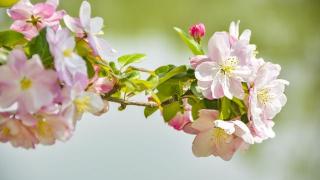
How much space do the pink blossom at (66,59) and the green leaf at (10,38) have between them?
104 mm

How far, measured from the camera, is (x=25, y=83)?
566mm

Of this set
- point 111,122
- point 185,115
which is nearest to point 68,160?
point 111,122

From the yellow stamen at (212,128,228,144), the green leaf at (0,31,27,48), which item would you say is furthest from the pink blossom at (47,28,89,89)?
the yellow stamen at (212,128,228,144)

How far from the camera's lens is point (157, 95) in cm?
76

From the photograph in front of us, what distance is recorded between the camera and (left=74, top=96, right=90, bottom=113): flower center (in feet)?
1.98

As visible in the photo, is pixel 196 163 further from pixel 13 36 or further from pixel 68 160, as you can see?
pixel 13 36

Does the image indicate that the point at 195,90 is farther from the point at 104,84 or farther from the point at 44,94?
the point at 44,94

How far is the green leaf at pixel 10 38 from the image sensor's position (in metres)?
0.67

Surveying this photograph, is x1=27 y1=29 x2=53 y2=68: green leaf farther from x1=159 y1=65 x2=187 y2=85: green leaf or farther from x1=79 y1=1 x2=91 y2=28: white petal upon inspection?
x1=159 y1=65 x2=187 y2=85: green leaf

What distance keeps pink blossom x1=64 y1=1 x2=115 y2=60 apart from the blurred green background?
1573 millimetres

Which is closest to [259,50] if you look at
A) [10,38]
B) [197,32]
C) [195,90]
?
[197,32]

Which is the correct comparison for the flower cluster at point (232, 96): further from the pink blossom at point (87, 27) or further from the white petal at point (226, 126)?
the pink blossom at point (87, 27)

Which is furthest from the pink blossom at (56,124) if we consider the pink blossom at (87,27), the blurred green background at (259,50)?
the blurred green background at (259,50)

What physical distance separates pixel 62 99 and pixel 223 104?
235 mm
